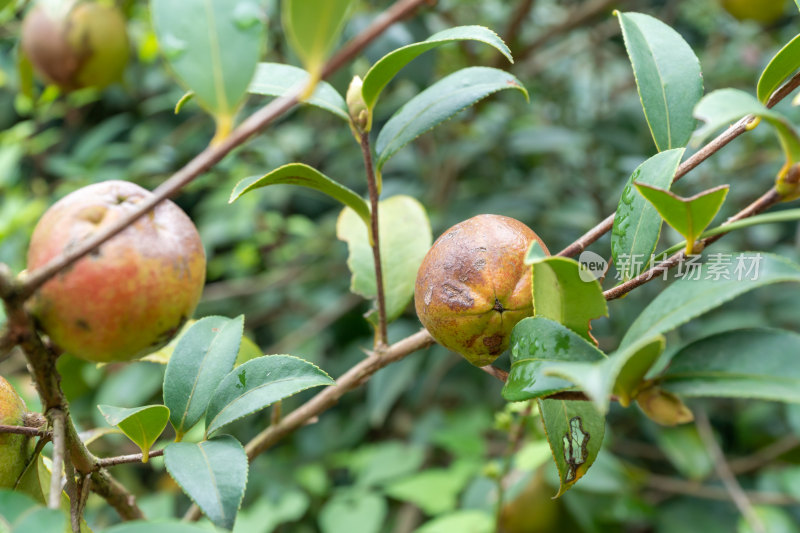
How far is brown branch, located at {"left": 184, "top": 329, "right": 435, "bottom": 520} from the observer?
0.70m

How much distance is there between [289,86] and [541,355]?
1.22ft

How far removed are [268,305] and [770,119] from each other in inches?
70.4

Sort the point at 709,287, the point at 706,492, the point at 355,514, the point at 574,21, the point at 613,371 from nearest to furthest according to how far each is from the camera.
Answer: the point at 613,371
the point at 709,287
the point at 355,514
the point at 706,492
the point at 574,21

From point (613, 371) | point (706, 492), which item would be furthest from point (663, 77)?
point (706, 492)

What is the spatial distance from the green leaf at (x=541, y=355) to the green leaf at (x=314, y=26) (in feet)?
0.86

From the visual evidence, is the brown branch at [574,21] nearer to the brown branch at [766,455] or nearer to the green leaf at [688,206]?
the brown branch at [766,455]

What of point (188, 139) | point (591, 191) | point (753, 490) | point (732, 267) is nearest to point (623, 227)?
point (732, 267)

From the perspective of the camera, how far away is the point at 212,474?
19.9 inches

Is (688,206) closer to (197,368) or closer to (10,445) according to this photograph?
(197,368)

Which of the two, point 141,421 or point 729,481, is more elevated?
point 141,421

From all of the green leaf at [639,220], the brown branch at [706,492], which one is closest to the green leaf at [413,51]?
the green leaf at [639,220]

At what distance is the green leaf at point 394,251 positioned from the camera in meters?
0.83

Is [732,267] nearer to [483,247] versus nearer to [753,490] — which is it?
[483,247]

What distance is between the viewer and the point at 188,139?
84.1 inches
